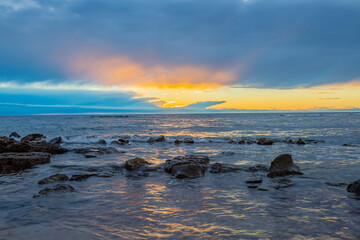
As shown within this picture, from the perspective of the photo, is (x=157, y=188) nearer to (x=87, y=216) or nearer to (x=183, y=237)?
(x=87, y=216)

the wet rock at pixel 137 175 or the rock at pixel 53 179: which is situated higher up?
the rock at pixel 53 179

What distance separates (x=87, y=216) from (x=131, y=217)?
980 mm

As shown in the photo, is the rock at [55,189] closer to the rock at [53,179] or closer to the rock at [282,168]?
the rock at [53,179]

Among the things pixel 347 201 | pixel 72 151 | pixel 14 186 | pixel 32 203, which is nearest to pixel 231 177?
pixel 347 201

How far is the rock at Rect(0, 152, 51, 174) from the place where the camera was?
1118cm

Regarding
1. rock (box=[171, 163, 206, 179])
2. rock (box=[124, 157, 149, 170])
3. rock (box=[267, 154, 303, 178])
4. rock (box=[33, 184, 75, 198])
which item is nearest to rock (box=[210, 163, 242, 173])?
rock (box=[171, 163, 206, 179])

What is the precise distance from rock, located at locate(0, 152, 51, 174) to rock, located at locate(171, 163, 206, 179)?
6956 millimetres

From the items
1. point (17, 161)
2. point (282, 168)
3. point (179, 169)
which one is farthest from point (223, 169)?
point (17, 161)

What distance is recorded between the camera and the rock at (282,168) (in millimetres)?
9773

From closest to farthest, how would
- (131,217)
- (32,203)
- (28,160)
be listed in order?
1. (131,217)
2. (32,203)
3. (28,160)

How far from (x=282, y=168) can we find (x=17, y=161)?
11.8 metres

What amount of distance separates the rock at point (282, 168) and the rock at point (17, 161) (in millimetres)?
10739

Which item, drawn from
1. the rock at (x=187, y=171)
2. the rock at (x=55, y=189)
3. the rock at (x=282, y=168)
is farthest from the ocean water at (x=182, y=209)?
the rock at (x=282, y=168)

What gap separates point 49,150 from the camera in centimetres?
1620
